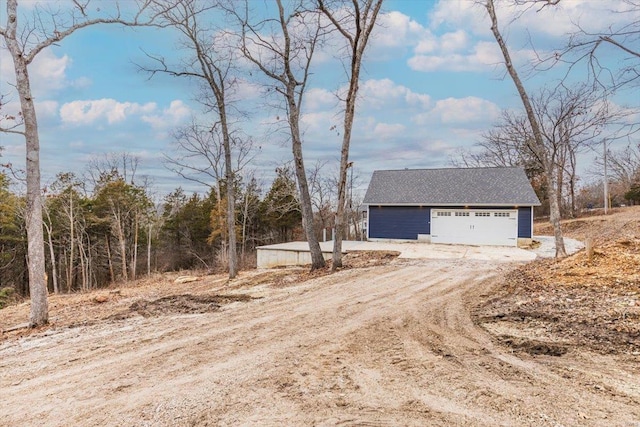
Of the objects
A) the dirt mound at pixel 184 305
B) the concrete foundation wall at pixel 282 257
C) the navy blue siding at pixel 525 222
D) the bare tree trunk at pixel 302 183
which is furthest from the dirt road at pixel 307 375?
the navy blue siding at pixel 525 222

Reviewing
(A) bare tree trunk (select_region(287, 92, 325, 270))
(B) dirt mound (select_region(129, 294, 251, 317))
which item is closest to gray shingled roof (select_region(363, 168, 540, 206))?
(A) bare tree trunk (select_region(287, 92, 325, 270))

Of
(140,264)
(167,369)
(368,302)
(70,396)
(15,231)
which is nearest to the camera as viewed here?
(70,396)

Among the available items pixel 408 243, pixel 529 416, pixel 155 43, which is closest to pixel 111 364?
pixel 529 416

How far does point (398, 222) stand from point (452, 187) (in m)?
3.51

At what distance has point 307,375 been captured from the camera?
→ 11.0 feet

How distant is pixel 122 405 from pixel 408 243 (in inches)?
660

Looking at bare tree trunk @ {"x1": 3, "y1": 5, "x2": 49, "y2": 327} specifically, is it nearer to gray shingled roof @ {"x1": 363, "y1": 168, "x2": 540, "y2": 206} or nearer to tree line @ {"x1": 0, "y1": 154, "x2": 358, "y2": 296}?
tree line @ {"x1": 0, "y1": 154, "x2": 358, "y2": 296}

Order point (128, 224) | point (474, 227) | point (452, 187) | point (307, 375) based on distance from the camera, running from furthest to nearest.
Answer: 1. point (128, 224)
2. point (452, 187)
3. point (474, 227)
4. point (307, 375)

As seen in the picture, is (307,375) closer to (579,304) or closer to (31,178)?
(579,304)

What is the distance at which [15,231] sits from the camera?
24.0 m

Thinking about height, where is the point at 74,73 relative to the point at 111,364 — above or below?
above

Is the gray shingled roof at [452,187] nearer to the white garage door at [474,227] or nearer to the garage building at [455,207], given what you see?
the garage building at [455,207]

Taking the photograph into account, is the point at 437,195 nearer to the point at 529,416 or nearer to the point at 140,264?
the point at 529,416

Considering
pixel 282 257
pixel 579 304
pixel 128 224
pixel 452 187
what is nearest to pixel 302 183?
pixel 282 257
